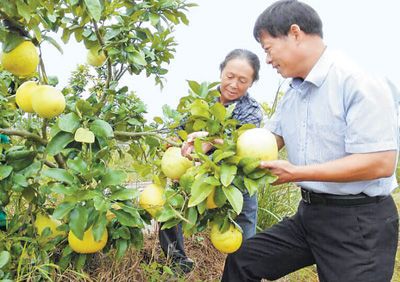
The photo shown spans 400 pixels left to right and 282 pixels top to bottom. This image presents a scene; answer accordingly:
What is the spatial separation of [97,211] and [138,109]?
0.62 m

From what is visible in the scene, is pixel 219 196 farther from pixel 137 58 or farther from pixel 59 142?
pixel 137 58

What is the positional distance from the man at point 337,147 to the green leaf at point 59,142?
2.44ft

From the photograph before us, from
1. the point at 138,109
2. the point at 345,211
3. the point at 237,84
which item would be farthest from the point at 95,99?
the point at 345,211

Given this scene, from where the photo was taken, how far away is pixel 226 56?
8.50ft

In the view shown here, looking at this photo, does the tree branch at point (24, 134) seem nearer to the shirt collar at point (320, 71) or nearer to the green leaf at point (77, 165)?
the green leaf at point (77, 165)

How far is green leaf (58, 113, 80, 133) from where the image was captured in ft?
4.98

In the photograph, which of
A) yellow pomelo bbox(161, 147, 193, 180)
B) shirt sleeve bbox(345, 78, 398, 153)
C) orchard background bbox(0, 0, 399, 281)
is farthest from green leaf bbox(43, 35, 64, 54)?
shirt sleeve bbox(345, 78, 398, 153)

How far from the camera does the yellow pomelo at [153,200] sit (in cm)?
171

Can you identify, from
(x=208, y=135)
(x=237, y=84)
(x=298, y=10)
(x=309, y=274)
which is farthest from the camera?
(x=309, y=274)

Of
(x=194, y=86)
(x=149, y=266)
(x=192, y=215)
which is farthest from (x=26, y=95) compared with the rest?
(x=149, y=266)

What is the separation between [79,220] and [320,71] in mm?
1044

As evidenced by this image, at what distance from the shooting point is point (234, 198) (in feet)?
4.48

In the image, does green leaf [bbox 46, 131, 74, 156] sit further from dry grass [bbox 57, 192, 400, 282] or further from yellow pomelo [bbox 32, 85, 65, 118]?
dry grass [bbox 57, 192, 400, 282]

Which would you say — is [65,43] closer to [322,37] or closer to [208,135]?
[208,135]
